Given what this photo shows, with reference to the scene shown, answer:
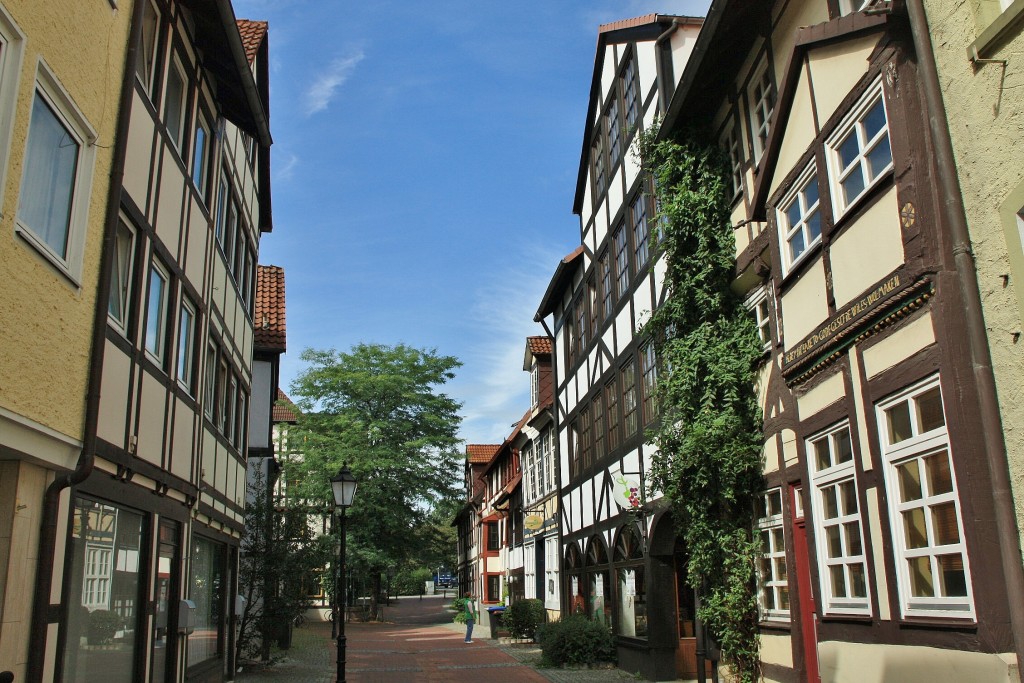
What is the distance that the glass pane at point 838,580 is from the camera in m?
8.46

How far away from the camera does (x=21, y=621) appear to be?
20.3ft

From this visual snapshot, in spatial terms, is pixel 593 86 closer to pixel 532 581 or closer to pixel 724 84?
pixel 724 84

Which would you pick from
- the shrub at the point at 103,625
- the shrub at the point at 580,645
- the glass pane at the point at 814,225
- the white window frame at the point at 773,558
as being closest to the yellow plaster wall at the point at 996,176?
the glass pane at the point at 814,225

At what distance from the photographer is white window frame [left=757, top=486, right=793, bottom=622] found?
1044 centimetres

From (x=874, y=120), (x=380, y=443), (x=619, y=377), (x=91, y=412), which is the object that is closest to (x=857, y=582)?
(x=874, y=120)

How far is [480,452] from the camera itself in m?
52.5

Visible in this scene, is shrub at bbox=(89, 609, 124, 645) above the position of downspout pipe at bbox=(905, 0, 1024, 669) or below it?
below

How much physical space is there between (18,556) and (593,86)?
17088 millimetres

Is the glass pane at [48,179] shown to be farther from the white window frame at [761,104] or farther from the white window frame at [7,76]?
the white window frame at [761,104]

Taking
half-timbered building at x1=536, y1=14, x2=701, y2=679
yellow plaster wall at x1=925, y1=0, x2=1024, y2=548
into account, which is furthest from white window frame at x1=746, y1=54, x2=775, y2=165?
yellow plaster wall at x1=925, y1=0, x2=1024, y2=548

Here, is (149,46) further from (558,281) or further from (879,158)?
(558,281)

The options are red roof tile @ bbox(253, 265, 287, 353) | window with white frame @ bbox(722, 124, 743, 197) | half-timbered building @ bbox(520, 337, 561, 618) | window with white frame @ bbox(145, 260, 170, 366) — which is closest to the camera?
window with white frame @ bbox(145, 260, 170, 366)

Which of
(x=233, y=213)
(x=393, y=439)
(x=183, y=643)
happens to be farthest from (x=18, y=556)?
(x=393, y=439)

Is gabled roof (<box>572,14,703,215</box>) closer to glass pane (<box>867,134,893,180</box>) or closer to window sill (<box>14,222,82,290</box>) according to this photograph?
glass pane (<box>867,134,893,180</box>)
